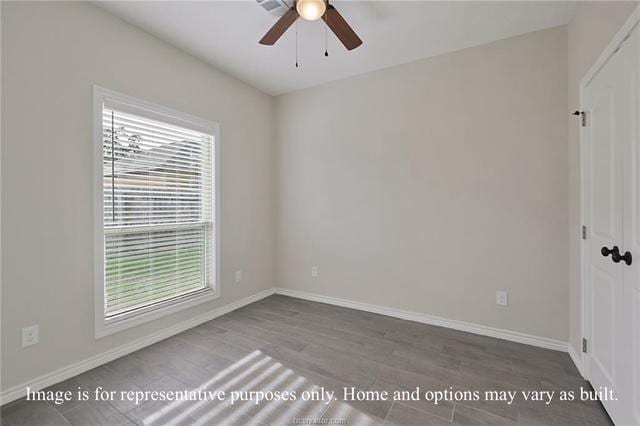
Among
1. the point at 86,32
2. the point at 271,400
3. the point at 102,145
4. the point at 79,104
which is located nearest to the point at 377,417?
the point at 271,400

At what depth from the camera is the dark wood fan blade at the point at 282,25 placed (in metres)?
1.93

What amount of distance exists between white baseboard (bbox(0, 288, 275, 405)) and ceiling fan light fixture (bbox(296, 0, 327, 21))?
2.92m

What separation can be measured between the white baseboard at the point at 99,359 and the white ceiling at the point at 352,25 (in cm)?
274

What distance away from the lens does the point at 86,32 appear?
2.10 metres

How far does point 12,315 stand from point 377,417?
236 centimetres

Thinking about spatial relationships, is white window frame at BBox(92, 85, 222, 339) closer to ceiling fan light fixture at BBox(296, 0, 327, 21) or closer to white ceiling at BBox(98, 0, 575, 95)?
white ceiling at BBox(98, 0, 575, 95)

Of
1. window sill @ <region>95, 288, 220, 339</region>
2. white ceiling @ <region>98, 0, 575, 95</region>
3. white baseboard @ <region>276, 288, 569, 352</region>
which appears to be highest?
white ceiling @ <region>98, 0, 575, 95</region>

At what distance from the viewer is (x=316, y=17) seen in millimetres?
1882

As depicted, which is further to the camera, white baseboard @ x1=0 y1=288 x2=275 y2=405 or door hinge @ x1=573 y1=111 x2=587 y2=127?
door hinge @ x1=573 y1=111 x2=587 y2=127

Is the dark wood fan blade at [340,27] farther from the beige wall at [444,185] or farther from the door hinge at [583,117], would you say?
the door hinge at [583,117]

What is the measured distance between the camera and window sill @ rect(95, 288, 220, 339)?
219cm

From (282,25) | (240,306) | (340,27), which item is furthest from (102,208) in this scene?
(340,27)

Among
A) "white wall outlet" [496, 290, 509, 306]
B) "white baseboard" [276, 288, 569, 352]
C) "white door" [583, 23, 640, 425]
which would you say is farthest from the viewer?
"white wall outlet" [496, 290, 509, 306]

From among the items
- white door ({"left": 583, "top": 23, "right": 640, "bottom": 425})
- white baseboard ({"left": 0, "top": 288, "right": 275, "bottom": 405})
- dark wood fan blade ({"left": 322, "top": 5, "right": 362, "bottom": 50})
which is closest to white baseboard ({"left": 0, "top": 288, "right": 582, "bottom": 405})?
white baseboard ({"left": 0, "top": 288, "right": 275, "bottom": 405})
